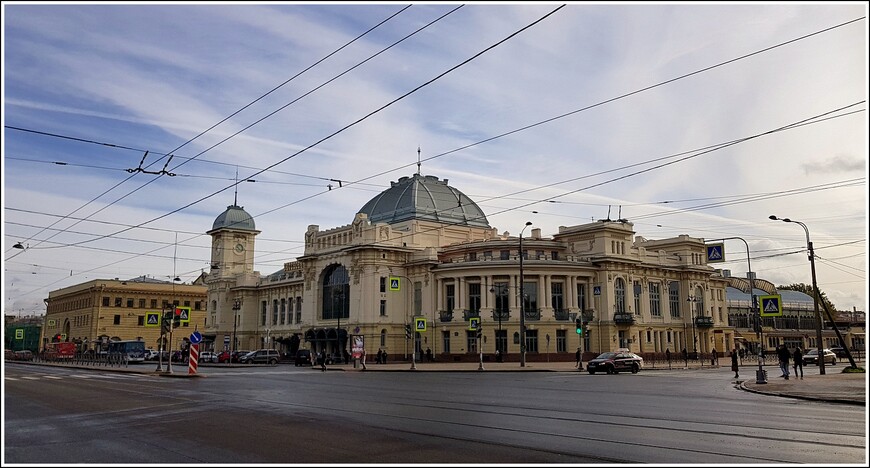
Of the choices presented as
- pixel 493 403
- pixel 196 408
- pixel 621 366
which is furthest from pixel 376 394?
pixel 621 366

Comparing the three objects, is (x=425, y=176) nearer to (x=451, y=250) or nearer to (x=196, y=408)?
(x=451, y=250)

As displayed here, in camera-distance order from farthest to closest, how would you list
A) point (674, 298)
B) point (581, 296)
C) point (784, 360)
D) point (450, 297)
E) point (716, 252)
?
point (674, 298) → point (450, 297) → point (581, 296) → point (716, 252) → point (784, 360)

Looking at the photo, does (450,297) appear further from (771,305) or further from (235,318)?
(771,305)

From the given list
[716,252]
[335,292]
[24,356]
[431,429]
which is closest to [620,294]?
[716,252]

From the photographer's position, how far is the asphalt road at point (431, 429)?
36.6 feet

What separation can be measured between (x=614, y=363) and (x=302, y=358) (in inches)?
1344

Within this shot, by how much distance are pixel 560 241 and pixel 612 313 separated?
977cm

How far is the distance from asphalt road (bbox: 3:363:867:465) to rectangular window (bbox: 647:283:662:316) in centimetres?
5646

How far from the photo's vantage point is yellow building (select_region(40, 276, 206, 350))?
10800 centimetres

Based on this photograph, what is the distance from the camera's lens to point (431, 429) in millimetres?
14578

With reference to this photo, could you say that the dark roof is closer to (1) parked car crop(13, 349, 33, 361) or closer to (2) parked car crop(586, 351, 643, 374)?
(2) parked car crop(586, 351, 643, 374)

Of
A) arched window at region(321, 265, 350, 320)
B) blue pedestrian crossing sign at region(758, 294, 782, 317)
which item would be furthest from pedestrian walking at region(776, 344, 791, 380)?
arched window at region(321, 265, 350, 320)

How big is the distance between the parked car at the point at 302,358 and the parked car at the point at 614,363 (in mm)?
31900

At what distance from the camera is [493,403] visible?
69.5 feet
